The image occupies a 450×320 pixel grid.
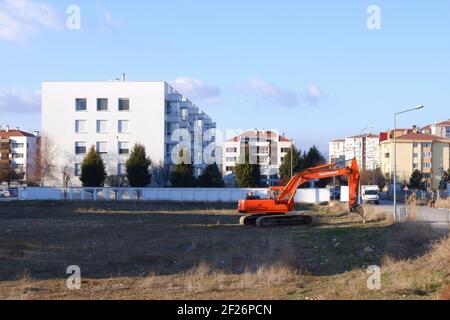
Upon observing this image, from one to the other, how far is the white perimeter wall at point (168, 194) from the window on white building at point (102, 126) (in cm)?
1183

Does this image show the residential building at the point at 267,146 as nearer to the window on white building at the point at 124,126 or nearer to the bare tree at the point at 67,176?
the window on white building at the point at 124,126

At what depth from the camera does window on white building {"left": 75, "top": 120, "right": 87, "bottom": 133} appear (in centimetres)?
7488

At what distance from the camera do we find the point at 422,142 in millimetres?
102125

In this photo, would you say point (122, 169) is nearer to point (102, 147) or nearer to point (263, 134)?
point (102, 147)

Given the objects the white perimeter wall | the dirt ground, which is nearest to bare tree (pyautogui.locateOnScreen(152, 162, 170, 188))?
the white perimeter wall

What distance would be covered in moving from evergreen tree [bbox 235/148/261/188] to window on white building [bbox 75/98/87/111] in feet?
65.0

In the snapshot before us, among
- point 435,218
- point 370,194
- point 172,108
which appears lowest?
point 435,218

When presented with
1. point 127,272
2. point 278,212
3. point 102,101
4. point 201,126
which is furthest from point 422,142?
point 127,272

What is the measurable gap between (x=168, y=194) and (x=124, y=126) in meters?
15.5

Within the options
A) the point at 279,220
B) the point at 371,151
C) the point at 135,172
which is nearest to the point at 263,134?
the point at 371,151

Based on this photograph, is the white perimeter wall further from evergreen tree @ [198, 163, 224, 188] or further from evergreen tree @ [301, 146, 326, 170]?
evergreen tree @ [301, 146, 326, 170]

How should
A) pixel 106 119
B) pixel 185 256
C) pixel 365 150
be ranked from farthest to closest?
pixel 365 150
pixel 106 119
pixel 185 256

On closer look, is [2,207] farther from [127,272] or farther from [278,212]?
[127,272]

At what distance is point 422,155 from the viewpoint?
103 metres
